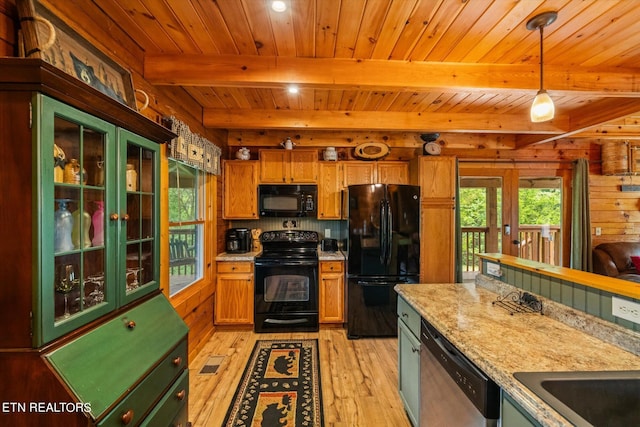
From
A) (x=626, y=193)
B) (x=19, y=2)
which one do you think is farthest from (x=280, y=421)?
(x=626, y=193)

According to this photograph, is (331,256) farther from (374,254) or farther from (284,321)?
(284,321)

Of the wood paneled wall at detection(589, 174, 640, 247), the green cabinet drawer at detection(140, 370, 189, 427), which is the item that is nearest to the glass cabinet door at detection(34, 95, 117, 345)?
the green cabinet drawer at detection(140, 370, 189, 427)

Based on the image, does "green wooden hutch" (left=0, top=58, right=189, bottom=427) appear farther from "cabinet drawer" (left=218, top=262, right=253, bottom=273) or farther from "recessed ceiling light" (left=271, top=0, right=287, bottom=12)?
"cabinet drawer" (left=218, top=262, right=253, bottom=273)

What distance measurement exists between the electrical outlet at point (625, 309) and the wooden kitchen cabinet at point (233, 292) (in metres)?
2.99

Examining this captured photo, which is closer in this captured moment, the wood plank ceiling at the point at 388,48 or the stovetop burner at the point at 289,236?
the wood plank ceiling at the point at 388,48

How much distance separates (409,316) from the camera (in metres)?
1.81

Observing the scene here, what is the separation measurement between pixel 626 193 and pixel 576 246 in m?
1.26

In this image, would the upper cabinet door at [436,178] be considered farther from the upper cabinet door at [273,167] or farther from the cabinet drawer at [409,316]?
the cabinet drawer at [409,316]

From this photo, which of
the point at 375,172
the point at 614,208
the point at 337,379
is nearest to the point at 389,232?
the point at 375,172

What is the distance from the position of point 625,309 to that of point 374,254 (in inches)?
85.8

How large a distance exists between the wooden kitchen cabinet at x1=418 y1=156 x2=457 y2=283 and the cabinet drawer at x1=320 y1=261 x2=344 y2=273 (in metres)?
1.06

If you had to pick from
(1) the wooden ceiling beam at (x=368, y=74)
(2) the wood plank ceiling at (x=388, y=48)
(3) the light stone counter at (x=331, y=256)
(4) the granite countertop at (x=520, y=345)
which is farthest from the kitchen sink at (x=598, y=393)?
(3) the light stone counter at (x=331, y=256)

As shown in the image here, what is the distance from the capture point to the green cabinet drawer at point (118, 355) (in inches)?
37.9

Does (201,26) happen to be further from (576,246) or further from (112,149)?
(576,246)
